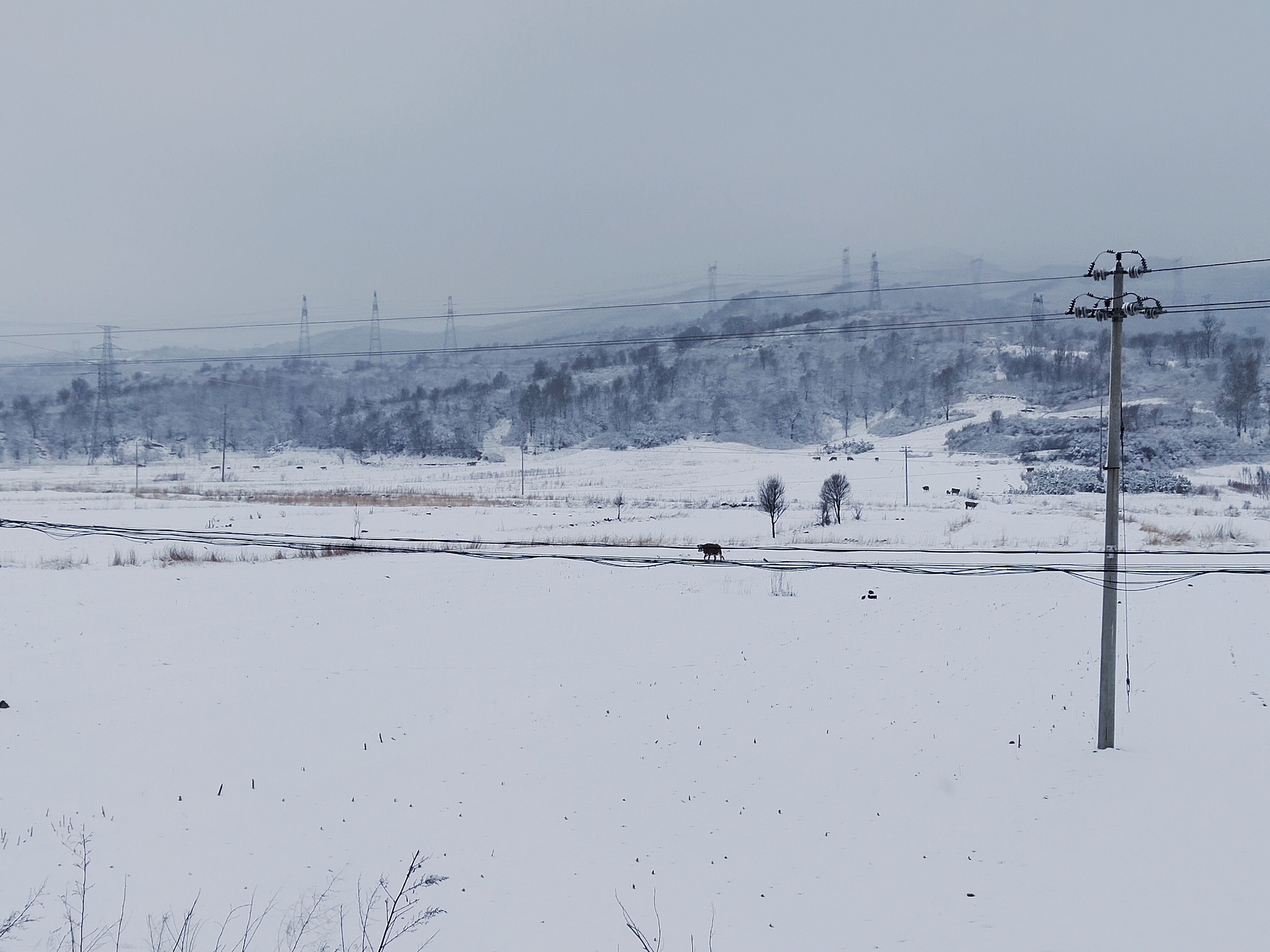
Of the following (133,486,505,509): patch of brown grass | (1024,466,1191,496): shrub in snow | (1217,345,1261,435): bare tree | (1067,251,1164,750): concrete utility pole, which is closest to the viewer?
(1067,251,1164,750): concrete utility pole

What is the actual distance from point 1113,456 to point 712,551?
19367mm

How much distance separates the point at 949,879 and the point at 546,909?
4.28m

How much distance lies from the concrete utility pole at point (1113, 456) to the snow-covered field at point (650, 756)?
3.65 feet

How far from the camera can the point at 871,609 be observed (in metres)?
25.3

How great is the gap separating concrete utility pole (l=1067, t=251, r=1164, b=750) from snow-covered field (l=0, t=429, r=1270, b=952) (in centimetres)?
111

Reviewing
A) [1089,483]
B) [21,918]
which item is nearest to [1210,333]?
[1089,483]

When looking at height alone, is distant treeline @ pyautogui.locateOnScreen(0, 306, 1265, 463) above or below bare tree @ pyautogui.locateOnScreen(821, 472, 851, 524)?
above

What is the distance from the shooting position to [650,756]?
13117mm

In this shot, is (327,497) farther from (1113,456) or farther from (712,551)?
(1113,456)

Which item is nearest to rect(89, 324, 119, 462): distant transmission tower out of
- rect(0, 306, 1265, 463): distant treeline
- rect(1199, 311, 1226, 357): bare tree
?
rect(0, 306, 1265, 463): distant treeline

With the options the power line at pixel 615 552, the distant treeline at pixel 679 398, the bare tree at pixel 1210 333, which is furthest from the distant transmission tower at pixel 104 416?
the bare tree at pixel 1210 333

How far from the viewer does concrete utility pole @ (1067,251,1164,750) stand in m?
12.0

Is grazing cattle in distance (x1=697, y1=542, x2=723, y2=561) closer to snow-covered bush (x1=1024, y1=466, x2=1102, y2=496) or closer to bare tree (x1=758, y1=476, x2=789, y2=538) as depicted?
bare tree (x1=758, y1=476, x2=789, y2=538)

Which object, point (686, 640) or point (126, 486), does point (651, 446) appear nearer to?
point (126, 486)
